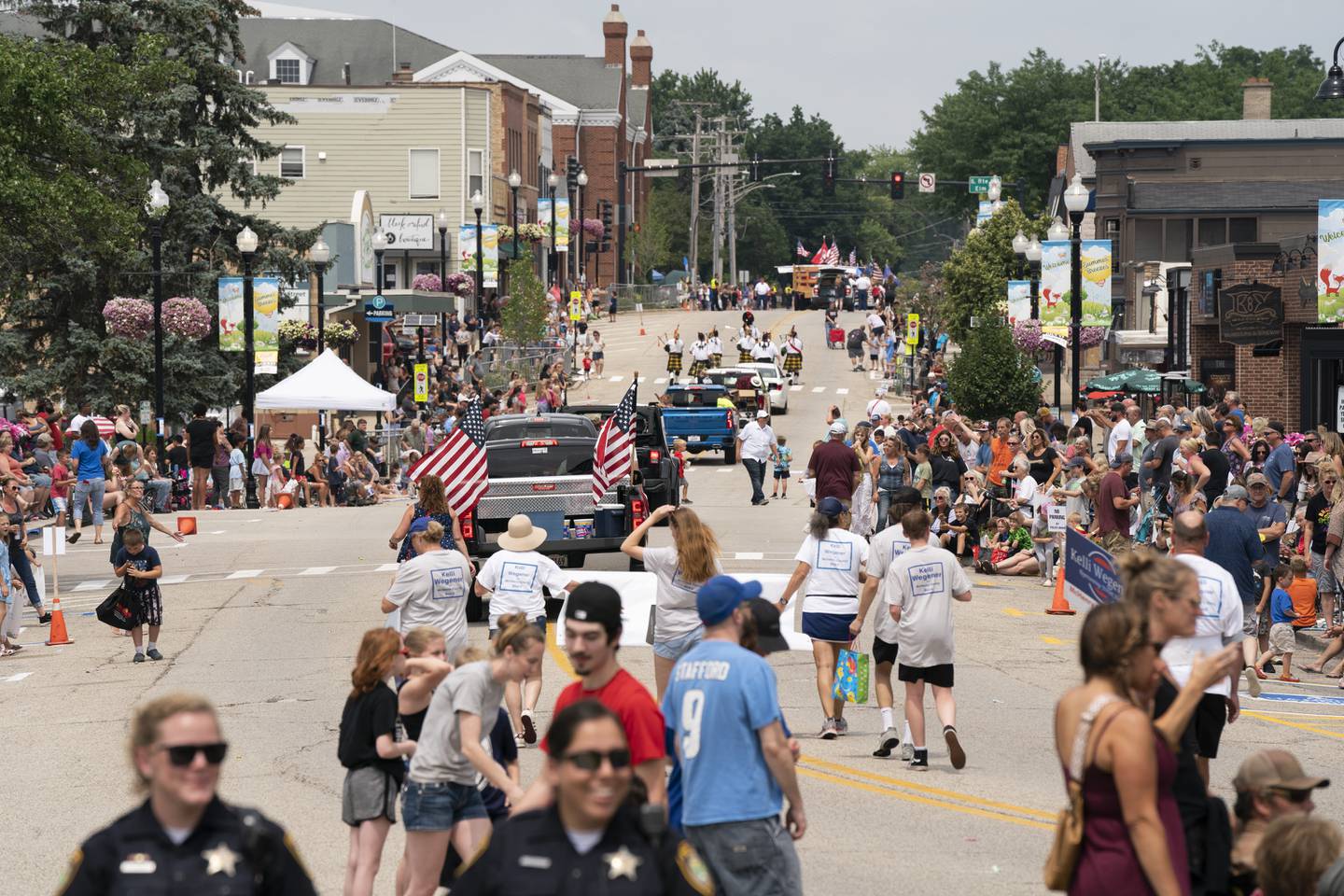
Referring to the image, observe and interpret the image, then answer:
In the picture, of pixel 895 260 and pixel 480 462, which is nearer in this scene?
pixel 480 462

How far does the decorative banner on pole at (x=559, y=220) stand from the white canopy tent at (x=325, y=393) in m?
41.2

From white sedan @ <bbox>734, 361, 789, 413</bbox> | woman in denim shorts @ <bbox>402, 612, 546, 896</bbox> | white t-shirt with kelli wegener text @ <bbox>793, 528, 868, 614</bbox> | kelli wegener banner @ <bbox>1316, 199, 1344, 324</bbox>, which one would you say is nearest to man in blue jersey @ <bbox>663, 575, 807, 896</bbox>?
woman in denim shorts @ <bbox>402, 612, 546, 896</bbox>

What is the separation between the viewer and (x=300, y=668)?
17.2 meters

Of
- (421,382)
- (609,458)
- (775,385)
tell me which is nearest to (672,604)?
(609,458)

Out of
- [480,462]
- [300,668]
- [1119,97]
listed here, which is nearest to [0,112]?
[480,462]

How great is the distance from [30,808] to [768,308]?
101 meters

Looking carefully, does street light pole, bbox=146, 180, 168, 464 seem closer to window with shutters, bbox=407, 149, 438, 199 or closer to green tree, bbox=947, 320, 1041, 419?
green tree, bbox=947, 320, 1041, 419

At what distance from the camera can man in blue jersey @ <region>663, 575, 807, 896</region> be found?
22.5ft

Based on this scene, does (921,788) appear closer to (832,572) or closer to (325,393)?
(832,572)

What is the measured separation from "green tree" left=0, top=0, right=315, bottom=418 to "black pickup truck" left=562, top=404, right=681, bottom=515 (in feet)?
55.3

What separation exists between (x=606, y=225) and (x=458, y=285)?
1534 inches

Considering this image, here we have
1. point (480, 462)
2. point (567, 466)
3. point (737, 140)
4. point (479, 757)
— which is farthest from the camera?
point (737, 140)

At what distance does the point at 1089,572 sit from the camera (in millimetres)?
14570

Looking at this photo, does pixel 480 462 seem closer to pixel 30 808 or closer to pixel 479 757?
pixel 30 808
